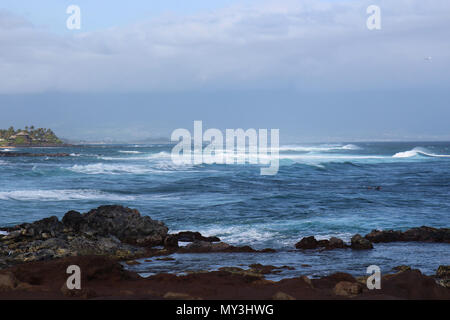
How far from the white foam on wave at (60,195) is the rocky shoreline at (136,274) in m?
8.30

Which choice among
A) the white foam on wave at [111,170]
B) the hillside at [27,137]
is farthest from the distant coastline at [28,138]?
the white foam on wave at [111,170]

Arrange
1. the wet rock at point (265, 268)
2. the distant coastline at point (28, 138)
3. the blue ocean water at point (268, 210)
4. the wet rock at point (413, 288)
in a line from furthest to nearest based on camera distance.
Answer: the distant coastline at point (28, 138), the blue ocean water at point (268, 210), the wet rock at point (265, 268), the wet rock at point (413, 288)

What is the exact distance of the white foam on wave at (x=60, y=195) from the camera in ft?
71.1

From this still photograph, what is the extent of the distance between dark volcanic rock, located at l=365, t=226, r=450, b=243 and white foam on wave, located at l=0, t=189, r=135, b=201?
510 inches

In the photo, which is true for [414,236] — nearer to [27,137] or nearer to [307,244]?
[307,244]

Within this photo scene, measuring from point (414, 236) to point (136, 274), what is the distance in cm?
876

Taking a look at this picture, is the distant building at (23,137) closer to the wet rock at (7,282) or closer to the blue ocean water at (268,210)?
the blue ocean water at (268,210)

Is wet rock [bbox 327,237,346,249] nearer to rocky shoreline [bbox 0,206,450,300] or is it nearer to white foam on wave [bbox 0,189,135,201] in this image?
rocky shoreline [bbox 0,206,450,300]

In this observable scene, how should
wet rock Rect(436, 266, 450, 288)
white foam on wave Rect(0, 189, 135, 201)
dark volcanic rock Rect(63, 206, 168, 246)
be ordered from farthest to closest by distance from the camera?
white foam on wave Rect(0, 189, 135, 201) → dark volcanic rock Rect(63, 206, 168, 246) → wet rock Rect(436, 266, 450, 288)

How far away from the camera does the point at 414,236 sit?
13094 mm

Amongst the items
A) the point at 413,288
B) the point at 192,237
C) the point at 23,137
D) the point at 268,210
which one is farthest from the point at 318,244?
the point at 23,137

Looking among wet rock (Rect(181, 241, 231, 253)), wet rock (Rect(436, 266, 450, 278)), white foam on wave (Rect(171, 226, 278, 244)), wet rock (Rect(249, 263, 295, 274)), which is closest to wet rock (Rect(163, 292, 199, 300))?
wet rock (Rect(249, 263, 295, 274))

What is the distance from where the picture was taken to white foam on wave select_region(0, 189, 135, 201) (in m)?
21.7
